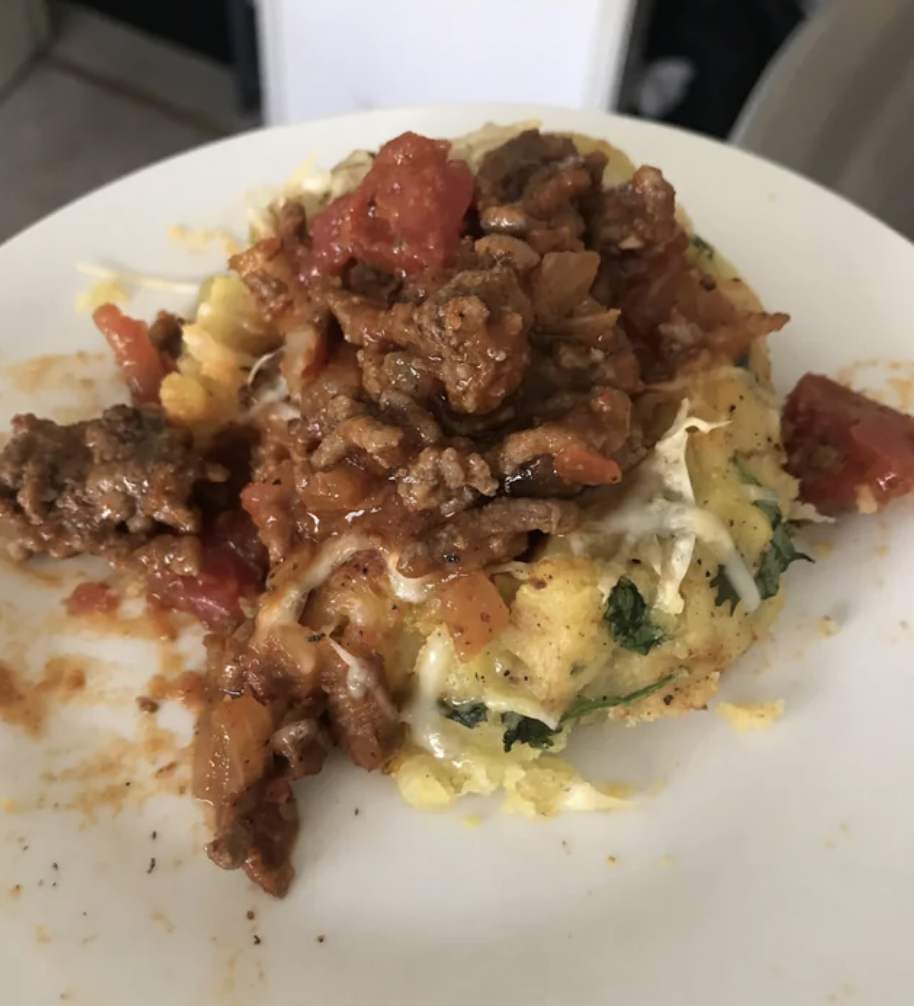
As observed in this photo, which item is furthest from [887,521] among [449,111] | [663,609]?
[449,111]

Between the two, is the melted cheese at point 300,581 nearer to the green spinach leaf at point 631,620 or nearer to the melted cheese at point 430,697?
the melted cheese at point 430,697

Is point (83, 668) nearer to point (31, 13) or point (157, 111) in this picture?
point (157, 111)

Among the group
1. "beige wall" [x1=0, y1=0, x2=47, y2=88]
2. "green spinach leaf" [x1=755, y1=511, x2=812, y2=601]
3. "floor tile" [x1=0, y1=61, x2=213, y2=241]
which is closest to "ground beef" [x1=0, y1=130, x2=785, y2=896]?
"green spinach leaf" [x1=755, y1=511, x2=812, y2=601]

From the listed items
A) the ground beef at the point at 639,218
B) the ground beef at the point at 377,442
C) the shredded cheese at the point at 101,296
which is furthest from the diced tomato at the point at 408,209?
the shredded cheese at the point at 101,296

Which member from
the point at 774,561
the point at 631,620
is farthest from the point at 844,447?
the point at 631,620

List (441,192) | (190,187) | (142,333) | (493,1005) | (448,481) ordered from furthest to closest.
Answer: (190,187) < (142,333) < (441,192) < (448,481) < (493,1005)

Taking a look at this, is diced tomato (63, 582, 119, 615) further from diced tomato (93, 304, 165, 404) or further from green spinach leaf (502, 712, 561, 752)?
green spinach leaf (502, 712, 561, 752)

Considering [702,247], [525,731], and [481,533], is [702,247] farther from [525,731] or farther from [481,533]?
[525,731]
